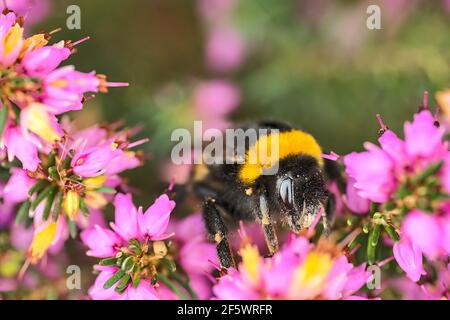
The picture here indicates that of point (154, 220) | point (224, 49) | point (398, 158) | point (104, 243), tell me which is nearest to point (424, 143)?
point (398, 158)

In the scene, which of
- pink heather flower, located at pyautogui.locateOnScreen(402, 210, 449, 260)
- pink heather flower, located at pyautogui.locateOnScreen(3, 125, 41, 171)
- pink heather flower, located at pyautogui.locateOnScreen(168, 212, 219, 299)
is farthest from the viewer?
pink heather flower, located at pyautogui.locateOnScreen(168, 212, 219, 299)

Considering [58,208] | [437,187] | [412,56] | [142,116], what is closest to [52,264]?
[58,208]

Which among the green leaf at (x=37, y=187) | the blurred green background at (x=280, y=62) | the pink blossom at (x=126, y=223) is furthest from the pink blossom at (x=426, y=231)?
the blurred green background at (x=280, y=62)

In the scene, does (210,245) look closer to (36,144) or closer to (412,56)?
(36,144)

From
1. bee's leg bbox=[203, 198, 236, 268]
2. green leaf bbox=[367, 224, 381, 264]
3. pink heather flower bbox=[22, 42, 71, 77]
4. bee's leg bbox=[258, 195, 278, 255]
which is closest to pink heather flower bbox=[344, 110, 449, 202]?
green leaf bbox=[367, 224, 381, 264]

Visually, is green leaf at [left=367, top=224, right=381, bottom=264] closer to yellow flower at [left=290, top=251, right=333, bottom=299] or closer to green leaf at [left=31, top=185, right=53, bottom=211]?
yellow flower at [left=290, top=251, right=333, bottom=299]
